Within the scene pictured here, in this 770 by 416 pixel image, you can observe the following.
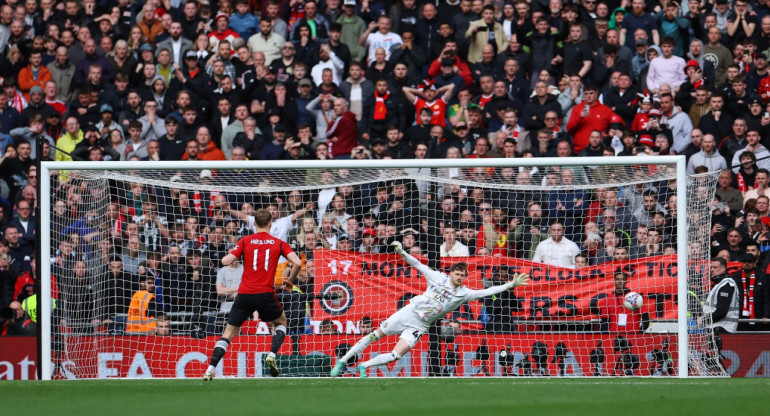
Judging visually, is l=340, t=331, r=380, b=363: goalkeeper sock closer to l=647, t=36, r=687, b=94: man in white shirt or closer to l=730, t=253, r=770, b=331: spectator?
l=730, t=253, r=770, b=331: spectator

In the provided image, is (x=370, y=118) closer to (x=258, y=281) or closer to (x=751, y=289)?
(x=258, y=281)

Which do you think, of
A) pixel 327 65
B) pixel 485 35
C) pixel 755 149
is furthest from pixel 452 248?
pixel 485 35

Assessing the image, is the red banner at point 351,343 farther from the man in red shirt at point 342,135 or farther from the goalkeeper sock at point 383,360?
the man in red shirt at point 342,135

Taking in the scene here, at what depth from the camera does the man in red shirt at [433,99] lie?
18656 millimetres

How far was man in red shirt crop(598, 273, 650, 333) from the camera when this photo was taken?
1462cm

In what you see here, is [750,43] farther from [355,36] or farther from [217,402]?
[217,402]

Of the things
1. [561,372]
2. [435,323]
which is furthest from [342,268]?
[561,372]

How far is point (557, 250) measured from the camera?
15.1m

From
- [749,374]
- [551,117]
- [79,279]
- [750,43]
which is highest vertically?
[750,43]

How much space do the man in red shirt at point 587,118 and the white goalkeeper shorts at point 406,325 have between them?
531 cm

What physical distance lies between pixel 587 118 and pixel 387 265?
185 inches

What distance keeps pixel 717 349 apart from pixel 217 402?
7.33 metres

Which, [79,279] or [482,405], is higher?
[79,279]

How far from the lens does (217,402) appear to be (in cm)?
1023
